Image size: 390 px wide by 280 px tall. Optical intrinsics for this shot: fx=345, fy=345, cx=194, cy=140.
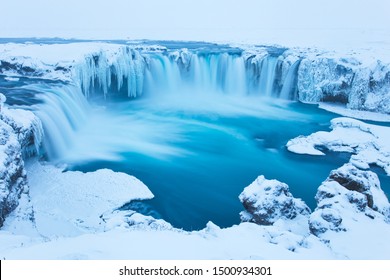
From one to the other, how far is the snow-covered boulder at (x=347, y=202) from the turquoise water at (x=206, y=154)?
2.25m

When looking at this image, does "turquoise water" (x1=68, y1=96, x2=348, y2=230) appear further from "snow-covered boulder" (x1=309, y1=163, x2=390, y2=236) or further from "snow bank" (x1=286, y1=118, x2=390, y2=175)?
"snow-covered boulder" (x1=309, y1=163, x2=390, y2=236)

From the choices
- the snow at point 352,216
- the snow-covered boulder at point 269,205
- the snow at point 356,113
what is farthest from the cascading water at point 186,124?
the snow at point 352,216

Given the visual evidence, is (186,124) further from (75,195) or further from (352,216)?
(352,216)

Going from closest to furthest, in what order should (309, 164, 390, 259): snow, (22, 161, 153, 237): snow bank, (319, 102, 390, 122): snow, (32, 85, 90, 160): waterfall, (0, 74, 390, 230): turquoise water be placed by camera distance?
(309, 164, 390, 259): snow, (22, 161, 153, 237): snow bank, (0, 74, 390, 230): turquoise water, (32, 85, 90, 160): waterfall, (319, 102, 390, 122): snow

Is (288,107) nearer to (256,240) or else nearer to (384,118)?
(384,118)

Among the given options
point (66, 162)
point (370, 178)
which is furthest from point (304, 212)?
point (66, 162)

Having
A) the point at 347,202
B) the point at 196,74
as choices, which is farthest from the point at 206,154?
the point at 196,74

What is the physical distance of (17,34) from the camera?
38.8 m

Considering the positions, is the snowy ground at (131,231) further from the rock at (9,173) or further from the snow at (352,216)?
the rock at (9,173)

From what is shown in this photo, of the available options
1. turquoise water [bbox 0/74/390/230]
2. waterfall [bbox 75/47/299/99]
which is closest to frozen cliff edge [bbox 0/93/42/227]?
turquoise water [bbox 0/74/390/230]

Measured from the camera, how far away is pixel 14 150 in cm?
833

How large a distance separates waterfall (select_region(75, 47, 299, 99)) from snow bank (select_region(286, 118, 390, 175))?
7298mm

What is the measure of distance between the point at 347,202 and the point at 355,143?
769 centimetres

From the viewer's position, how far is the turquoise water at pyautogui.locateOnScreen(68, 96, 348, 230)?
10578 millimetres
